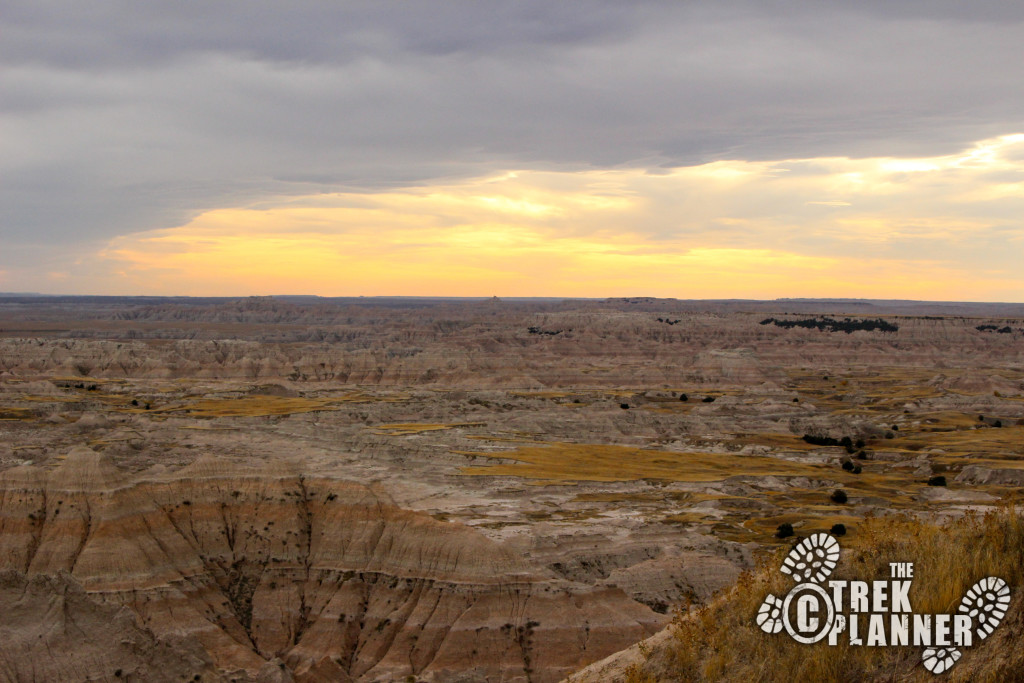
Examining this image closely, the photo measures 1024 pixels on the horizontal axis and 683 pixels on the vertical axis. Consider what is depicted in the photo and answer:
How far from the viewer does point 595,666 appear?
21.9 m

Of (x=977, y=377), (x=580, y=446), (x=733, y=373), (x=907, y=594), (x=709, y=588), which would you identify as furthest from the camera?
(x=733, y=373)

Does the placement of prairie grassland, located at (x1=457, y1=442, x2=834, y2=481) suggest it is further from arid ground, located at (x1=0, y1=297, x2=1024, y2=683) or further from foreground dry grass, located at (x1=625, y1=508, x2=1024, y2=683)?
foreground dry grass, located at (x1=625, y1=508, x2=1024, y2=683)

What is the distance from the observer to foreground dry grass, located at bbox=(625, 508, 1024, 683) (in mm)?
12898

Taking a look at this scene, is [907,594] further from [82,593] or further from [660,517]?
[660,517]

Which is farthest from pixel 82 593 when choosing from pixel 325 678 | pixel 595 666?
pixel 595 666

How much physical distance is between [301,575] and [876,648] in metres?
41.5

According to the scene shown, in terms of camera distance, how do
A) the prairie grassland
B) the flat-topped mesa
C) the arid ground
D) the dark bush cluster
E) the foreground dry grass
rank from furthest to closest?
the dark bush cluster < the prairie grassland < the flat-topped mesa < the arid ground < the foreground dry grass

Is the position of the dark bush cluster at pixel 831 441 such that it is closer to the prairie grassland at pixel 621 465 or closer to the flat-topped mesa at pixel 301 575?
the prairie grassland at pixel 621 465

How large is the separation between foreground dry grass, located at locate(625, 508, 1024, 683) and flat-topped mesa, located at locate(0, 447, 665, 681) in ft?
81.2

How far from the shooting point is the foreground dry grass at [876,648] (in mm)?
12898

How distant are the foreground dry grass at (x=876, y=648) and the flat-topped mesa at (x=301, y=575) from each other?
24753 mm

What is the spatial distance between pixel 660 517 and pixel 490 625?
17.4 metres

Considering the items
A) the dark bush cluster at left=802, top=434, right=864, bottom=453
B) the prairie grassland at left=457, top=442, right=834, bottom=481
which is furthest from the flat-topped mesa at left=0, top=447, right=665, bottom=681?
the dark bush cluster at left=802, top=434, right=864, bottom=453

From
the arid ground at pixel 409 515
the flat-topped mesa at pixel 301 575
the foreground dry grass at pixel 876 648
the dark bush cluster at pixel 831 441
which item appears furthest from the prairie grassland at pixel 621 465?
the foreground dry grass at pixel 876 648
